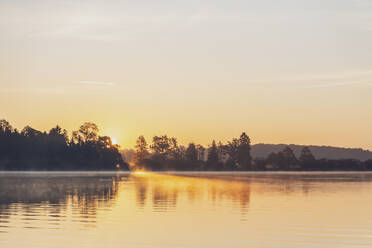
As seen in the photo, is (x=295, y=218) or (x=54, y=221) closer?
(x=54, y=221)

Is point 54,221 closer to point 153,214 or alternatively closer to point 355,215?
point 153,214

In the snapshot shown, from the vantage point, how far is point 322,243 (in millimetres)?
26219

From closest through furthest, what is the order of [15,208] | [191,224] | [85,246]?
[85,246]
[191,224]
[15,208]

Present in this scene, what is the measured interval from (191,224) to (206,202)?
15462 mm

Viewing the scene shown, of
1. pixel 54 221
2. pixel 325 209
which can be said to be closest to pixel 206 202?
pixel 325 209

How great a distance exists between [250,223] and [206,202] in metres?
15.4

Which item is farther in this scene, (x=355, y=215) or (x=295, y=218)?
(x=355, y=215)

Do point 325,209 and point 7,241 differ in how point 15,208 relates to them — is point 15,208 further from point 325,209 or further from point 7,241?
point 325,209

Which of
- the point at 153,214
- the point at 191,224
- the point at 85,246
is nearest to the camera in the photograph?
the point at 85,246

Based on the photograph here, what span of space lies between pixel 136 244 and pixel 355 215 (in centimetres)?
1826

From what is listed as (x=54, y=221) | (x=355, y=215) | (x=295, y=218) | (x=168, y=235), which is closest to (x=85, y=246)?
(x=168, y=235)

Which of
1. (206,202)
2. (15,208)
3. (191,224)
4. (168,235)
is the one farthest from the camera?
(206,202)

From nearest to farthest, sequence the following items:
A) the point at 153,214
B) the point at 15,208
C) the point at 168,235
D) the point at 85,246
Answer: the point at 85,246
the point at 168,235
the point at 153,214
the point at 15,208

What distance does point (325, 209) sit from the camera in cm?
4228
